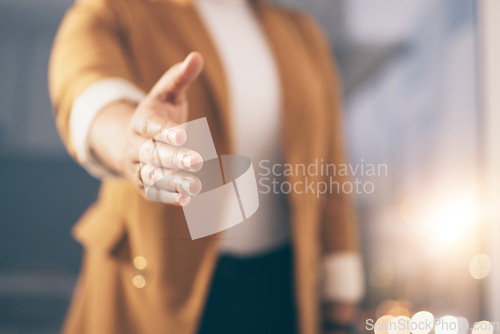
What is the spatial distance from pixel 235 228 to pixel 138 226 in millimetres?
114

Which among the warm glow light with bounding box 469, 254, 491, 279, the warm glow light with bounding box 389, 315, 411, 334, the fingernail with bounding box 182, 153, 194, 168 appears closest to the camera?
the fingernail with bounding box 182, 153, 194, 168

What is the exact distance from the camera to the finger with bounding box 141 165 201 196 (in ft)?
0.87

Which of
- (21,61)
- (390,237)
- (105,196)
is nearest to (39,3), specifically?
(21,61)

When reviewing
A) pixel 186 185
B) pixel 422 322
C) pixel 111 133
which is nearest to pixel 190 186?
pixel 186 185

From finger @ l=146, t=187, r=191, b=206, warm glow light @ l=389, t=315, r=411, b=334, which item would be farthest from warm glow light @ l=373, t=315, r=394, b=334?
finger @ l=146, t=187, r=191, b=206

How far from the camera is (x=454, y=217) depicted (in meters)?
0.58

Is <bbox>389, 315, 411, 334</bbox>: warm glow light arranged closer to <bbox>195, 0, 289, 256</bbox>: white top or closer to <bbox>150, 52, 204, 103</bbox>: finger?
<bbox>195, 0, 289, 256</bbox>: white top

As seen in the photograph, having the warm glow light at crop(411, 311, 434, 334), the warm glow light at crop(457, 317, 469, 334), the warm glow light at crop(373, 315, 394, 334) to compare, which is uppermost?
the warm glow light at crop(373, 315, 394, 334)

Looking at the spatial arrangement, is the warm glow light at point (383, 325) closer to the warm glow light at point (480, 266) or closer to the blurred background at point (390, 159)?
the blurred background at point (390, 159)

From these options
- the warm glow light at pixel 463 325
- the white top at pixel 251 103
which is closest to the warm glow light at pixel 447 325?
the warm glow light at pixel 463 325

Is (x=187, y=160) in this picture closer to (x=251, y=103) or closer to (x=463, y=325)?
(x=251, y=103)

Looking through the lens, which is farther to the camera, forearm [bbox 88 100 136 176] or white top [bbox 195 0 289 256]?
white top [bbox 195 0 289 256]

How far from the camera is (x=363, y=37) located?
0.61 metres

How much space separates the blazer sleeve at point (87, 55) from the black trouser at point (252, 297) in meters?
0.23
